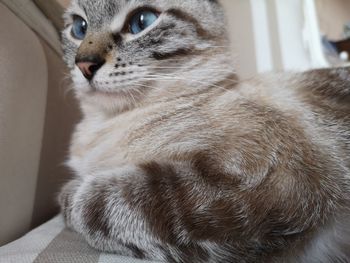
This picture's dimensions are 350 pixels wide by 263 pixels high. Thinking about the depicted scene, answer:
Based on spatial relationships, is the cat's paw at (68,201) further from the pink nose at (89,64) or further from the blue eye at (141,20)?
the blue eye at (141,20)

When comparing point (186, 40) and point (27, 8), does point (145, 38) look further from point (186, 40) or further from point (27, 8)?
point (27, 8)

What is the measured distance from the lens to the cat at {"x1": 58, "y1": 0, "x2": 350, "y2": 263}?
0.65 meters

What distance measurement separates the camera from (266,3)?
3053mm

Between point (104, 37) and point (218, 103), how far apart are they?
1.11 feet

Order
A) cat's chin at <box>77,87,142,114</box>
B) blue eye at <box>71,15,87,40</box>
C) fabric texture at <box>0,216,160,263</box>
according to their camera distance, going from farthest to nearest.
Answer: blue eye at <box>71,15,87,40</box>
cat's chin at <box>77,87,142,114</box>
fabric texture at <box>0,216,160,263</box>

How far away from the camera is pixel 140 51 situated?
0.93 metres

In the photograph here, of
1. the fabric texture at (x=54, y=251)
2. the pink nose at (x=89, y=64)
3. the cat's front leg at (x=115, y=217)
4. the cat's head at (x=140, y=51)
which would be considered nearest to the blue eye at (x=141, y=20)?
the cat's head at (x=140, y=51)

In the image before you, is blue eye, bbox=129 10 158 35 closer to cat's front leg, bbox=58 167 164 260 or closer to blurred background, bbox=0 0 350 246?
blurred background, bbox=0 0 350 246

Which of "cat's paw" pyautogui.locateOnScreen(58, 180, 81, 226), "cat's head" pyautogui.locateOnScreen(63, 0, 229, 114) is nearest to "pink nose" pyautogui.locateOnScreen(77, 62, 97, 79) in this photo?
"cat's head" pyautogui.locateOnScreen(63, 0, 229, 114)

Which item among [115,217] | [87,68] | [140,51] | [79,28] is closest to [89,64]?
[87,68]

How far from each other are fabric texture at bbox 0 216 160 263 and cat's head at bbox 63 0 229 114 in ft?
1.20

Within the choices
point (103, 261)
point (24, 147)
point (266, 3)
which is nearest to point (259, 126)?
point (103, 261)

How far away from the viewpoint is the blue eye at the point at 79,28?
3.66 feet

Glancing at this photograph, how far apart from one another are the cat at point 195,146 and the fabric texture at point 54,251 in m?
0.02
